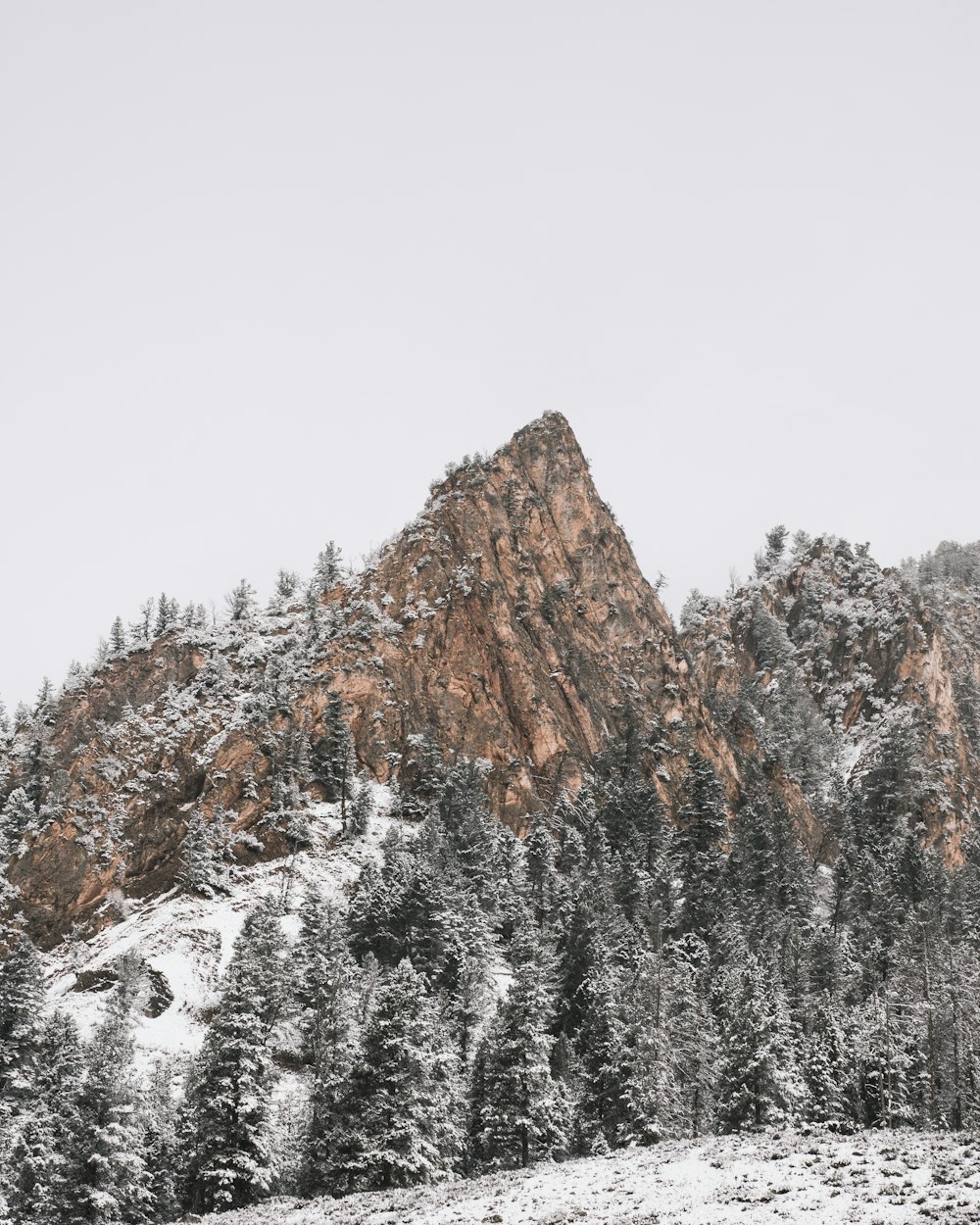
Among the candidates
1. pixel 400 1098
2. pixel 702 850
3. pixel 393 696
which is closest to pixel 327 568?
pixel 393 696

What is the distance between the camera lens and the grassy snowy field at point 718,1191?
96.5 ft

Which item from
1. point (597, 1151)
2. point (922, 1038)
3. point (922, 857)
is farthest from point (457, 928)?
point (922, 857)

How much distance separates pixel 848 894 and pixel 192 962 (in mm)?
56173

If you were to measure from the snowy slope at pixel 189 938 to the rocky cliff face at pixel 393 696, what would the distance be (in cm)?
356

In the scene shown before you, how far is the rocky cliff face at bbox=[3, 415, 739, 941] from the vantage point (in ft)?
313

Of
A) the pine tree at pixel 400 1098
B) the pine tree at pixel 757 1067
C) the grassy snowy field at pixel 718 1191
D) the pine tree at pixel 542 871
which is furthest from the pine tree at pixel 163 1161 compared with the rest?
the pine tree at pixel 542 871

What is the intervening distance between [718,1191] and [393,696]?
8389cm

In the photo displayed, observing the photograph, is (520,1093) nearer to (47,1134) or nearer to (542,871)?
(47,1134)

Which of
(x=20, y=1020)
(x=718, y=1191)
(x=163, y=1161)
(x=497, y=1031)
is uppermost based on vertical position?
(x=20, y=1020)

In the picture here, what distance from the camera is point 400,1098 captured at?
4622 cm

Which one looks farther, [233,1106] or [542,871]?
[542,871]

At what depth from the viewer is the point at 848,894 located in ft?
311

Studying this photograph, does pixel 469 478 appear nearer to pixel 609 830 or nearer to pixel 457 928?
pixel 609 830

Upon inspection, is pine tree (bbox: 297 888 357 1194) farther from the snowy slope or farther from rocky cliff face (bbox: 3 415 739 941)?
rocky cliff face (bbox: 3 415 739 941)
